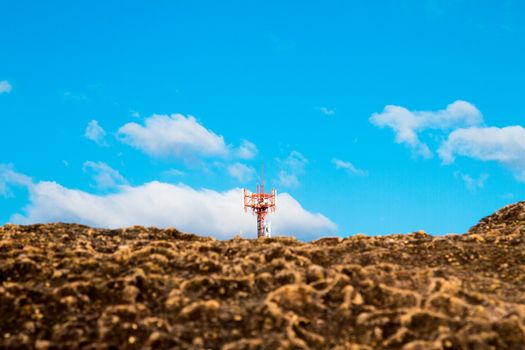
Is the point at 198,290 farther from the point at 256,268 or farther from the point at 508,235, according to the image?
the point at 508,235

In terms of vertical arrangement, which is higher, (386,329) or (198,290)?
(198,290)

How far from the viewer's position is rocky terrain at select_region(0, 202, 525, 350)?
19.7m

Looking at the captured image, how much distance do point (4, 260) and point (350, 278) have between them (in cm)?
1691

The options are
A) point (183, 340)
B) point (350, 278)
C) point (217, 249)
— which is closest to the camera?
point (183, 340)

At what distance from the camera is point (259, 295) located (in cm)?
2308

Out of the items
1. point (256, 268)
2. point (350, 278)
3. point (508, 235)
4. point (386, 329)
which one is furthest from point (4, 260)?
point (508, 235)

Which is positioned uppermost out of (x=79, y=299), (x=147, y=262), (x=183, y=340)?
(x=147, y=262)

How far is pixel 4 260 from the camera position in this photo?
89.0 feet

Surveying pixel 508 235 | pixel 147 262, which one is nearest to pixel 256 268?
pixel 147 262

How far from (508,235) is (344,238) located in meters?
10.1

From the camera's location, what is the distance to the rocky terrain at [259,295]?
64.6ft

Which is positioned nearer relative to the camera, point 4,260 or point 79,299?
point 79,299

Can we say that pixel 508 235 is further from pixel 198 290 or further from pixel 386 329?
pixel 198 290

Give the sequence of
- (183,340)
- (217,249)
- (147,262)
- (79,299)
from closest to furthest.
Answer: (183,340) → (79,299) → (147,262) → (217,249)
